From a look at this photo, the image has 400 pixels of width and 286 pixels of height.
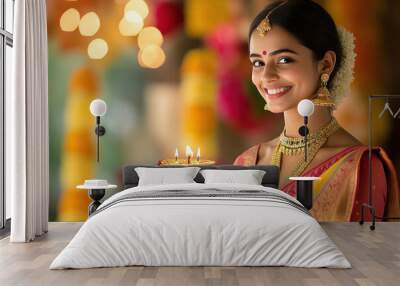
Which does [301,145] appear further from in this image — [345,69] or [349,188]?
[345,69]

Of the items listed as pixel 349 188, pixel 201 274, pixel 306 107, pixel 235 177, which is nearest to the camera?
pixel 201 274

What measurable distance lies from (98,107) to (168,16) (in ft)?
5.12

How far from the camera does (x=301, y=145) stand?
7082 mm

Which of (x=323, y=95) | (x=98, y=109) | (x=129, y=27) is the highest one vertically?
(x=129, y=27)

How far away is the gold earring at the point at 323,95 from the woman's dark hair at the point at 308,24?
0.29ft

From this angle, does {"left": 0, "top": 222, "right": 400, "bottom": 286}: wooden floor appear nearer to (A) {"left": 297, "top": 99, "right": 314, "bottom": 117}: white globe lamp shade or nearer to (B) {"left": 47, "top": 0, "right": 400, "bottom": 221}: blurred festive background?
(A) {"left": 297, "top": 99, "right": 314, "bottom": 117}: white globe lamp shade

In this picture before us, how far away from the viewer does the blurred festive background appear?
7.17 meters

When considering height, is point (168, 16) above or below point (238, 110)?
above

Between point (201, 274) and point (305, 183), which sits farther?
point (305, 183)

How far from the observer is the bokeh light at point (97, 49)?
23.8ft

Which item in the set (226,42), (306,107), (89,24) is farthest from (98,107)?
(306,107)

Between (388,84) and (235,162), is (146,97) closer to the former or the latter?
(235,162)

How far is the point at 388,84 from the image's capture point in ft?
23.5

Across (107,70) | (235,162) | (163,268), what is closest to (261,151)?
(235,162)
